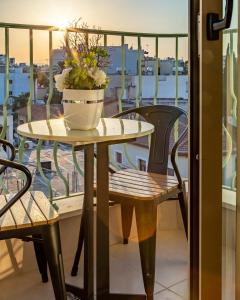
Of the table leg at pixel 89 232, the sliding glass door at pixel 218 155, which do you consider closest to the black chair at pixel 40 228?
the table leg at pixel 89 232

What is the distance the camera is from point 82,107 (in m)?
2.04

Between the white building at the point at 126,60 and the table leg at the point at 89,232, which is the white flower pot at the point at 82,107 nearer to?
the table leg at the point at 89,232

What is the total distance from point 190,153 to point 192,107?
135 millimetres

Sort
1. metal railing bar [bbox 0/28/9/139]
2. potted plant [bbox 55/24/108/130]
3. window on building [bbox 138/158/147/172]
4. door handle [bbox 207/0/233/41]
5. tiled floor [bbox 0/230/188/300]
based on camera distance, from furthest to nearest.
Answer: window on building [bbox 138/158/147/172] → metal railing bar [bbox 0/28/9/139] → tiled floor [bbox 0/230/188/300] → potted plant [bbox 55/24/108/130] → door handle [bbox 207/0/233/41]

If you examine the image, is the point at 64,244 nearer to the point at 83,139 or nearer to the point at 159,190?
the point at 159,190

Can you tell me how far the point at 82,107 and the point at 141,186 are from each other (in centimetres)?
59

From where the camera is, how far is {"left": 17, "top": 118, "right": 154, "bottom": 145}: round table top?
189 centimetres

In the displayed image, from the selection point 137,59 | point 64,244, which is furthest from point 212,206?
point 137,59

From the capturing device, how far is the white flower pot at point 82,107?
201 cm

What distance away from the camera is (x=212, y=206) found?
1243 mm

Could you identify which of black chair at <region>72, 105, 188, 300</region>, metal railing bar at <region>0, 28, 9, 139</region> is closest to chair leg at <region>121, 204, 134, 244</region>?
black chair at <region>72, 105, 188, 300</region>

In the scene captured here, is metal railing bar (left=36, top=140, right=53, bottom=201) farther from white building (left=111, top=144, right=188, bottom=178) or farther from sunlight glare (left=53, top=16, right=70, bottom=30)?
sunlight glare (left=53, top=16, right=70, bottom=30)

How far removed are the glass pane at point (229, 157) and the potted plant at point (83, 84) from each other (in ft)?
2.93

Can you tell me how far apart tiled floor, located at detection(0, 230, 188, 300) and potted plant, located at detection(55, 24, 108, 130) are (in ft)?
2.95
